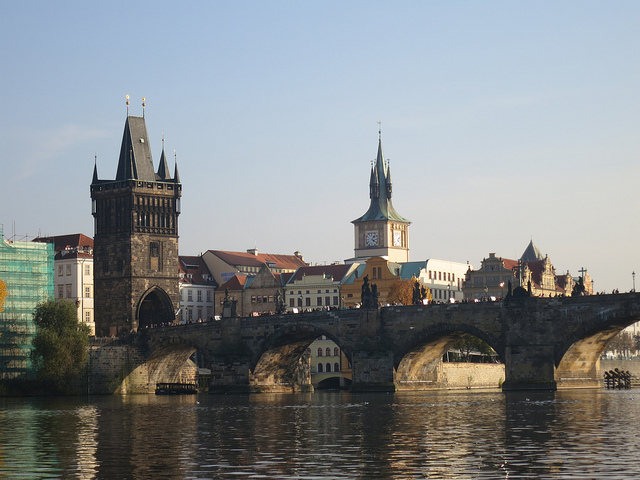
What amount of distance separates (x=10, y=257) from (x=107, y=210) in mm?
Answer: 22712

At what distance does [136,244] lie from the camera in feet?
419

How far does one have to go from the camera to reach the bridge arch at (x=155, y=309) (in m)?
129

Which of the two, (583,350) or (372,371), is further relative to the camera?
(372,371)

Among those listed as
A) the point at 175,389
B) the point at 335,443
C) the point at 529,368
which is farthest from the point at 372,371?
the point at 335,443

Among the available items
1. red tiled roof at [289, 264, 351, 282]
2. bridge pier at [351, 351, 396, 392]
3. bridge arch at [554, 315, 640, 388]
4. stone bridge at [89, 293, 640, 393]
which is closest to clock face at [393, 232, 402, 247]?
red tiled roof at [289, 264, 351, 282]

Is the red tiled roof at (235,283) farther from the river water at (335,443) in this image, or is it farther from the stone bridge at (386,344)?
the river water at (335,443)

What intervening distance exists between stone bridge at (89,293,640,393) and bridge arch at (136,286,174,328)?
29.6 feet

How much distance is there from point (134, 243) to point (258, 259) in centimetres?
4704

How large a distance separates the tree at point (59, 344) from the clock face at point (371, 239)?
91140 millimetres

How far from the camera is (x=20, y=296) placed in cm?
10850

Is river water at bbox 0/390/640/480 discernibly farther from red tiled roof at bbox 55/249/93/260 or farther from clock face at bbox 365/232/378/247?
clock face at bbox 365/232/378/247

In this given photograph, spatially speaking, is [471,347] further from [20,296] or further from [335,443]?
[335,443]

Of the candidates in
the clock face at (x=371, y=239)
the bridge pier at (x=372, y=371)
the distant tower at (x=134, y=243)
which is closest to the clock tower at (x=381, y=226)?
the clock face at (x=371, y=239)

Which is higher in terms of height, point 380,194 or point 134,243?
point 380,194
